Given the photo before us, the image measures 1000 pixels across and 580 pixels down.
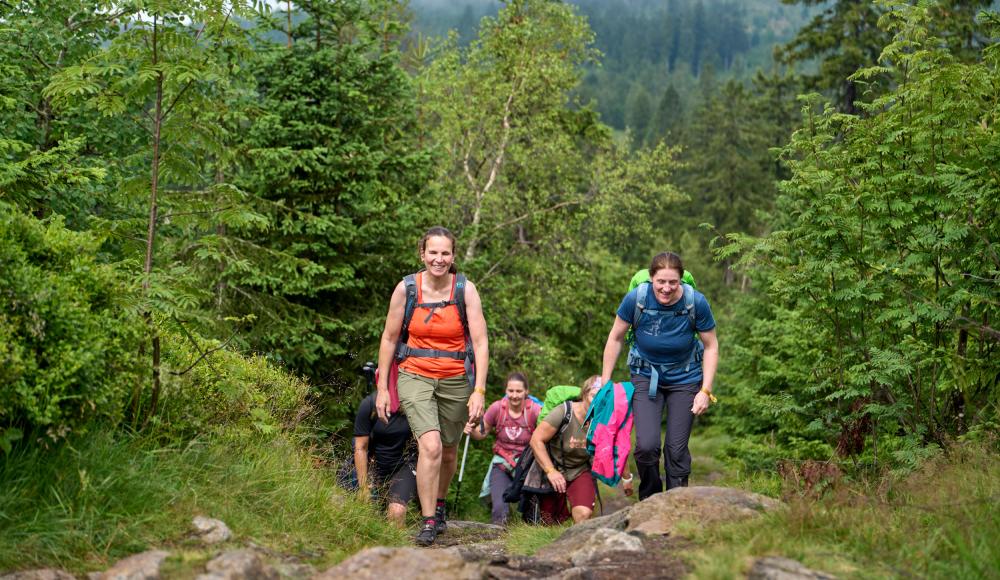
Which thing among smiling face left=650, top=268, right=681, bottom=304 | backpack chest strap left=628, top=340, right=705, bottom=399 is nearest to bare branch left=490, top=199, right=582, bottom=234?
backpack chest strap left=628, top=340, right=705, bottom=399

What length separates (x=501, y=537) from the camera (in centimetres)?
716

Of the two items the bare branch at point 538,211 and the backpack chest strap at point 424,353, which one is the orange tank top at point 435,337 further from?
the bare branch at point 538,211

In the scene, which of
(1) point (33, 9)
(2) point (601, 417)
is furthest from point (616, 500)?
→ (1) point (33, 9)

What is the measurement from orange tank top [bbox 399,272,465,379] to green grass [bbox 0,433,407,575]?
1.12 metres

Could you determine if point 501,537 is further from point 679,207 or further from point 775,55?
point 679,207

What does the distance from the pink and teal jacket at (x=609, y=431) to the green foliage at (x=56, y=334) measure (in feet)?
12.6

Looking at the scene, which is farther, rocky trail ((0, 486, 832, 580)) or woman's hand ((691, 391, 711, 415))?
woman's hand ((691, 391, 711, 415))

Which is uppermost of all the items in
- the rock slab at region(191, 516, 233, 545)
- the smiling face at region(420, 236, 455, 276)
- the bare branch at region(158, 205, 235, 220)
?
the bare branch at region(158, 205, 235, 220)

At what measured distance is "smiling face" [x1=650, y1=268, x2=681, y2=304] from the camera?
253 inches

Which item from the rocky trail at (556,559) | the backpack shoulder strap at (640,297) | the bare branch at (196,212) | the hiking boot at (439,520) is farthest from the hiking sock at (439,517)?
the bare branch at (196,212)

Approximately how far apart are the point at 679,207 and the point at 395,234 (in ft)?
154

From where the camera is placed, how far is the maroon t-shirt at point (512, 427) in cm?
945

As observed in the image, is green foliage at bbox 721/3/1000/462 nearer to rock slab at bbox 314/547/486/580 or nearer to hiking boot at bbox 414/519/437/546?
hiking boot at bbox 414/519/437/546

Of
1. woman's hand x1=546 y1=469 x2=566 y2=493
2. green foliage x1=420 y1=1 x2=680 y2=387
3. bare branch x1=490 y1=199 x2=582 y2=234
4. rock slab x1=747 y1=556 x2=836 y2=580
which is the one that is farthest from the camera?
green foliage x1=420 y1=1 x2=680 y2=387
